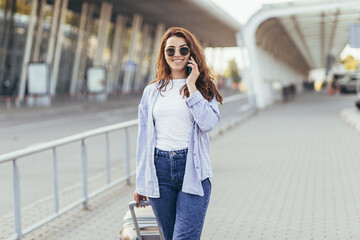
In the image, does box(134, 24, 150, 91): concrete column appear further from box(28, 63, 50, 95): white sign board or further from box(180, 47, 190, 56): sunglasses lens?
box(180, 47, 190, 56): sunglasses lens

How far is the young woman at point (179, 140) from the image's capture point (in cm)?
353

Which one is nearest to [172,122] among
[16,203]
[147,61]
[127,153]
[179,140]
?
[179,140]

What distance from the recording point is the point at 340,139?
15438 millimetres

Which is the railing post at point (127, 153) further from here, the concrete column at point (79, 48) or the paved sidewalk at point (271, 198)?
the concrete column at point (79, 48)

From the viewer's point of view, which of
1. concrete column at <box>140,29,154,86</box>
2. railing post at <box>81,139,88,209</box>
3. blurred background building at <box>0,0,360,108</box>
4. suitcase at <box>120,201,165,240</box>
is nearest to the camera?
suitcase at <box>120,201,165,240</box>

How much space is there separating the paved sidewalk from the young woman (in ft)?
7.78

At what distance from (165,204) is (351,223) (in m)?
3.30

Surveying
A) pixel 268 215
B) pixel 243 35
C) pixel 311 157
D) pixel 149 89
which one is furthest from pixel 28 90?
pixel 149 89

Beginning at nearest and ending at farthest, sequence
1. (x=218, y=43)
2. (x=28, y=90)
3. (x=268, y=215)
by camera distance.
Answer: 1. (x=268, y=215)
2. (x=28, y=90)
3. (x=218, y=43)

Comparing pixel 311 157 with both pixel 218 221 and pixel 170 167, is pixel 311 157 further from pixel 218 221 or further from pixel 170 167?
pixel 170 167

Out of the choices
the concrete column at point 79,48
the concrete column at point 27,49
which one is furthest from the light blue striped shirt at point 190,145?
the concrete column at point 79,48

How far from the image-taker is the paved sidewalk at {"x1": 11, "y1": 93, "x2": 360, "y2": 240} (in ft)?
20.3

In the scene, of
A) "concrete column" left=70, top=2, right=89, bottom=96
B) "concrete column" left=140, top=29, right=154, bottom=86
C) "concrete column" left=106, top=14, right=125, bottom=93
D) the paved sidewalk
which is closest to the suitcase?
the paved sidewalk

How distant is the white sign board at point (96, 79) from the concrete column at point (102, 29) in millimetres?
4546
